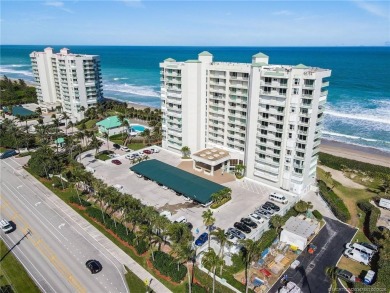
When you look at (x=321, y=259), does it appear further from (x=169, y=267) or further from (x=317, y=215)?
(x=169, y=267)

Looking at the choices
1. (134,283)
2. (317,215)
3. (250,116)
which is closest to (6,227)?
(134,283)

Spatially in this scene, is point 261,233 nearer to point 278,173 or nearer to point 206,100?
point 278,173

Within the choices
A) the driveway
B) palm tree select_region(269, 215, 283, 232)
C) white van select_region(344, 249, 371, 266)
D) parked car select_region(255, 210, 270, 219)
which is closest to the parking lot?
parked car select_region(255, 210, 270, 219)

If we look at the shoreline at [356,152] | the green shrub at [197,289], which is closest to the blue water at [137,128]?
the shoreline at [356,152]

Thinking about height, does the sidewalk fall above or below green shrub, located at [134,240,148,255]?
below

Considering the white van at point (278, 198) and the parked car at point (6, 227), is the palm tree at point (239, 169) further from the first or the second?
the parked car at point (6, 227)

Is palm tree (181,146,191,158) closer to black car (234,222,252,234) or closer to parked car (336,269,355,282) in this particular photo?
black car (234,222,252,234)
